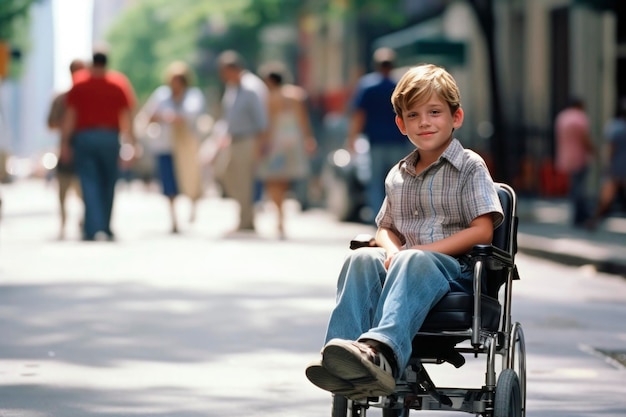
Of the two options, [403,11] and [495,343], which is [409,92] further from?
[403,11]

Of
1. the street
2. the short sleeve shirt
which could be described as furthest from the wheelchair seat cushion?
the short sleeve shirt

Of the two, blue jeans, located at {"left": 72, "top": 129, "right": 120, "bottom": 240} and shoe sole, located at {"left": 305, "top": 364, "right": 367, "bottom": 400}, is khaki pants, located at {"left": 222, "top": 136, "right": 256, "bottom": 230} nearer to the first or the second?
blue jeans, located at {"left": 72, "top": 129, "right": 120, "bottom": 240}

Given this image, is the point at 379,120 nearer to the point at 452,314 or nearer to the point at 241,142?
the point at 241,142

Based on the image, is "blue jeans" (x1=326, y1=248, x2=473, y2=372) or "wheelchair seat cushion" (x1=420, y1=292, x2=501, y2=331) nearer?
"blue jeans" (x1=326, y1=248, x2=473, y2=372)

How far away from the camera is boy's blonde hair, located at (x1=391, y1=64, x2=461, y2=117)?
19.0 feet

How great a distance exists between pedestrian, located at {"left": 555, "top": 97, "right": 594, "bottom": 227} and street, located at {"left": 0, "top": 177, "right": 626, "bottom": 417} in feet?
14.2

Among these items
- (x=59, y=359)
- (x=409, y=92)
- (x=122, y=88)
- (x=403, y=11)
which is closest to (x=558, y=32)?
(x=403, y=11)

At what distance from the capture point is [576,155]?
22.1 m

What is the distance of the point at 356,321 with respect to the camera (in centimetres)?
563

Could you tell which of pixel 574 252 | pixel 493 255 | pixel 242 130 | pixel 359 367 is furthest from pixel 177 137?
pixel 359 367

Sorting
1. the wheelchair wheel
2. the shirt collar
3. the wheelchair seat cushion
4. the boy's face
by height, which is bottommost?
the wheelchair wheel

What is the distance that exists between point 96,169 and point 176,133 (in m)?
3.00

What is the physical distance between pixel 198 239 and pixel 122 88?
2.25 metres

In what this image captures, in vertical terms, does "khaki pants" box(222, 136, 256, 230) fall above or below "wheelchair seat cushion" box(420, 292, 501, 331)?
above
